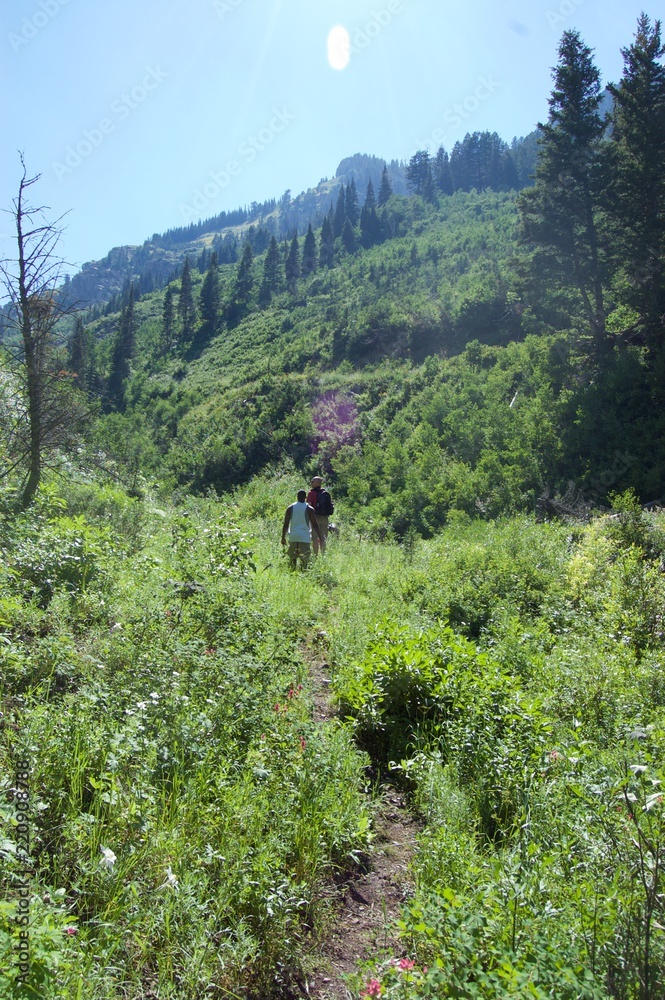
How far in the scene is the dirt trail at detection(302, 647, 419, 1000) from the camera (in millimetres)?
2488

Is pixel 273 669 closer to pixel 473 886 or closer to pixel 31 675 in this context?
pixel 31 675

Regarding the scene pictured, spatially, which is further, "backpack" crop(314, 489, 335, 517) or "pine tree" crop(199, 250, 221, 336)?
"pine tree" crop(199, 250, 221, 336)

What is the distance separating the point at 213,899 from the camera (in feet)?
8.03

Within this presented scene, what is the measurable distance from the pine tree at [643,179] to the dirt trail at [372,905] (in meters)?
19.9

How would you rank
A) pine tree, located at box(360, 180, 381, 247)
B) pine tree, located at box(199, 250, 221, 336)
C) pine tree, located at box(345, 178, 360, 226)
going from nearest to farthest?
pine tree, located at box(199, 250, 221, 336), pine tree, located at box(360, 180, 381, 247), pine tree, located at box(345, 178, 360, 226)

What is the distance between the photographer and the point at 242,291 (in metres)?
77.2

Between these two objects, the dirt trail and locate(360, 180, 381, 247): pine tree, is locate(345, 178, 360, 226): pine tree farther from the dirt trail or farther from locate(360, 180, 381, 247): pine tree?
the dirt trail

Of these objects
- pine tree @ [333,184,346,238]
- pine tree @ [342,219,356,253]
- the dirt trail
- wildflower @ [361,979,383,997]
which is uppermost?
pine tree @ [333,184,346,238]

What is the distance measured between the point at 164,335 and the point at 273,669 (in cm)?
7693

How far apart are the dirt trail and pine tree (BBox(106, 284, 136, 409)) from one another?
186ft

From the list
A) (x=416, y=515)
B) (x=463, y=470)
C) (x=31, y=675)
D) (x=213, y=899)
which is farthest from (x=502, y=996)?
(x=463, y=470)

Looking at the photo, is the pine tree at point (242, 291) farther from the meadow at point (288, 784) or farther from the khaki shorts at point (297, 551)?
the meadow at point (288, 784)

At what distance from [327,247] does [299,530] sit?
3317 inches

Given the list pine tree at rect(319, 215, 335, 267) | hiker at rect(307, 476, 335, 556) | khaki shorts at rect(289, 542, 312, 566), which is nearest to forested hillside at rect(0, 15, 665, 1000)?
khaki shorts at rect(289, 542, 312, 566)
